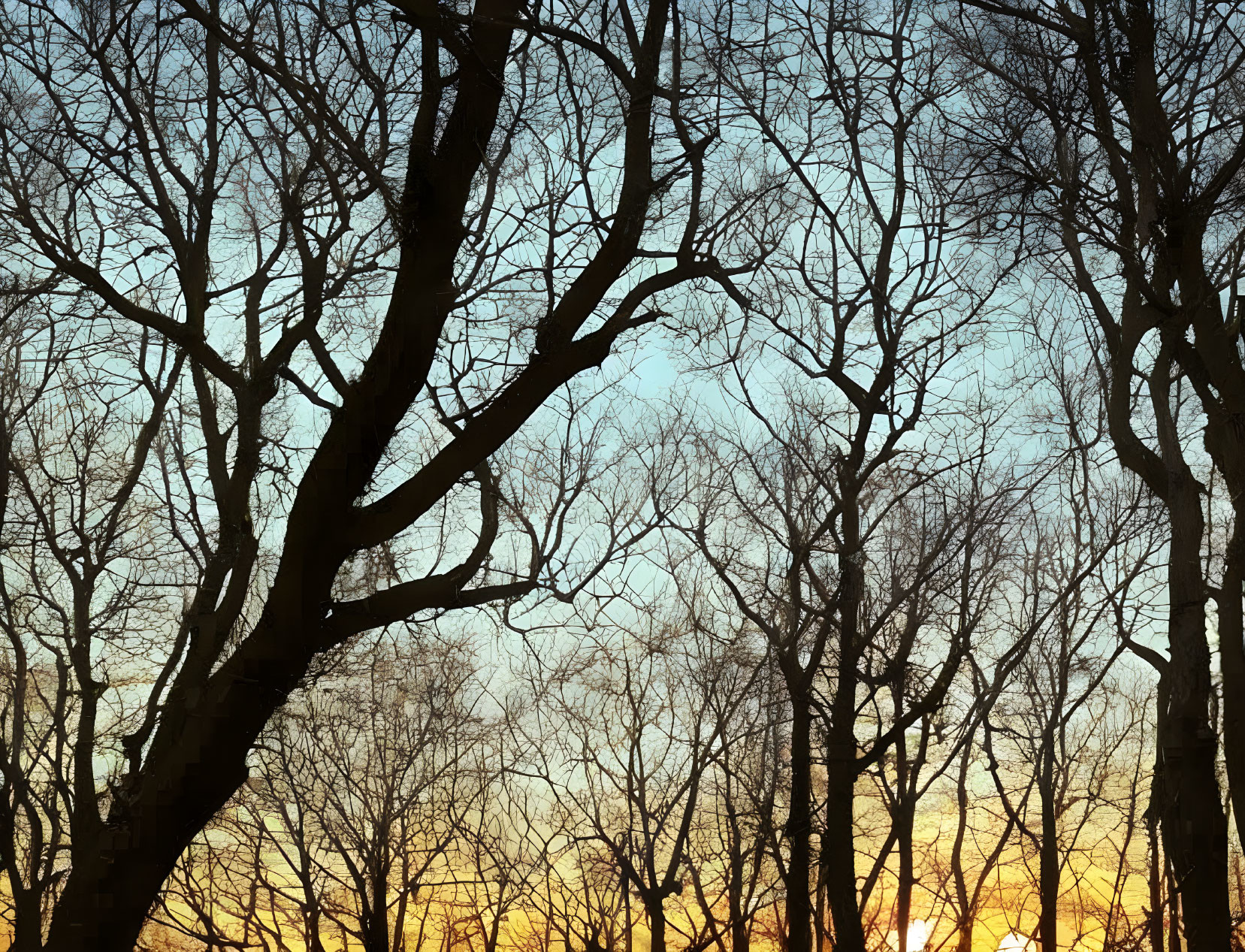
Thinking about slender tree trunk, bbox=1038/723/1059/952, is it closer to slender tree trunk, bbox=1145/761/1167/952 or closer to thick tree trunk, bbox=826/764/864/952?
slender tree trunk, bbox=1145/761/1167/952

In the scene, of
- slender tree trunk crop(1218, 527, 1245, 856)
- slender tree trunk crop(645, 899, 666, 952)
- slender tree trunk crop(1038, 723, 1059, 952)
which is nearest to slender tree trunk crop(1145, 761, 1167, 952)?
slender tree trunk crop(1218, 527, 1245, 856)

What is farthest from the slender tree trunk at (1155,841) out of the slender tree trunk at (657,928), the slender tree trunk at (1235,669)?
the slender tree trunk at (657,928)

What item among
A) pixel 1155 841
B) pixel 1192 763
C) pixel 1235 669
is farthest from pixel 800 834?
pixel 1155 841

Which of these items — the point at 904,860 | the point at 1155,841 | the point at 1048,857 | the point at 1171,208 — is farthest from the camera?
the point at 1048,857

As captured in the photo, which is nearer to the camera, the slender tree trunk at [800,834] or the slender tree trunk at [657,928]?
the slender tree trunk at [800,834]

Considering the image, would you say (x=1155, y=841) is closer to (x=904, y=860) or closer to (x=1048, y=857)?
(x=904, y=860)

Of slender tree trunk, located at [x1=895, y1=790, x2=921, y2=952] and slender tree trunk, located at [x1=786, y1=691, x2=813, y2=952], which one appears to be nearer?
slender tree trunk, located at [x1=786, y1=691, x2=813, y2=952]

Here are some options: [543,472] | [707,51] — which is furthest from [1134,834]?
[707,51]

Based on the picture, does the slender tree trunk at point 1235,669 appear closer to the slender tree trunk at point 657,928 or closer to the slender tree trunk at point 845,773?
the slender tree trunk at point 845,773

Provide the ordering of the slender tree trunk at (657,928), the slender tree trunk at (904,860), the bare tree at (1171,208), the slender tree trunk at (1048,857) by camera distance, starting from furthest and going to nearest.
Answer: the slender tree trunk at (1048,857) < the slender tree trunk at (657,928) < the slender tree trunk at (904,860) < the bare tree at (1171,208)

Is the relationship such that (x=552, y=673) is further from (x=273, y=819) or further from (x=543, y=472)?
→ (x=273, y=819)

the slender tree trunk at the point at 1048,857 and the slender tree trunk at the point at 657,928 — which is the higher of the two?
the slender tree trunk at the point at 1048,857

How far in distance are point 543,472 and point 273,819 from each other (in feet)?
22.5

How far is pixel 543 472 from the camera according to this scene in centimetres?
987
